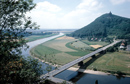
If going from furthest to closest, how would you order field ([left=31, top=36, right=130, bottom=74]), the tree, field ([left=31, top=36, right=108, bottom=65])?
1. field ([left=31, top=36, right=108, bottom=65])
2. field ([left=31, top=36, right=130, bottom=74])
3. the tree

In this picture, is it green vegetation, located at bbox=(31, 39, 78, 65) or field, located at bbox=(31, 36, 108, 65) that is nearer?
green vegetation, located at bbox=(31, 39, 78, 65)

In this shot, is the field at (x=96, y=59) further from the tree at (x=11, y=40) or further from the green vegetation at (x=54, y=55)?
the tree at (x=11, y=40)

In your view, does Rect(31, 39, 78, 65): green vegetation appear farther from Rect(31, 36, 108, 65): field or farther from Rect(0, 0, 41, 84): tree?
Rect(0, 0, 41, 84): tree

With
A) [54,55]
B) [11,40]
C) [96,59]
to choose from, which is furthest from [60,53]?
[11,40]

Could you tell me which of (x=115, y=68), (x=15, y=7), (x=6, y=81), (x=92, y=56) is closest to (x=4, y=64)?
(x=6, y=81)

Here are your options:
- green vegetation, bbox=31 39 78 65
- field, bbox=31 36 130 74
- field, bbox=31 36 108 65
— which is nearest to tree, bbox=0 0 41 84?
field, bbox=31 36 130 74

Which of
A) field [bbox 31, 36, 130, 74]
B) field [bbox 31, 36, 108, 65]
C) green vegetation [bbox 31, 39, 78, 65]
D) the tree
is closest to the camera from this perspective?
the tree

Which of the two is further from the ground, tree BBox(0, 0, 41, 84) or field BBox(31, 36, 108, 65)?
tree BBox(0, 0, 41, 84)

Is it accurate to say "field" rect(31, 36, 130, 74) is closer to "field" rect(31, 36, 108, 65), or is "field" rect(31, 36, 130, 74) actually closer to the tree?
"field" rect(31, 36, 108, 65)

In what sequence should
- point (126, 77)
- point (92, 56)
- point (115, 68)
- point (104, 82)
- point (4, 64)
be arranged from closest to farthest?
point (4, 64) → point (104, 82) → point (126, 77) → point (115, 68) → point (92, 56)

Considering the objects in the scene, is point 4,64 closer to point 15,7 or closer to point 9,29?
point 9,29

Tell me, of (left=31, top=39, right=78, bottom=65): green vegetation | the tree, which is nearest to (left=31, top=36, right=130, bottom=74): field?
(left=31, top=39, right=78, bottom=65): green vegetation
